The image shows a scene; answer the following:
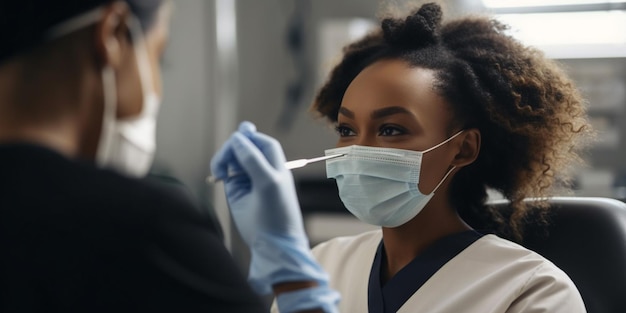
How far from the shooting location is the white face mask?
72 centimetres

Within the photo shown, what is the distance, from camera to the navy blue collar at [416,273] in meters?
1.28

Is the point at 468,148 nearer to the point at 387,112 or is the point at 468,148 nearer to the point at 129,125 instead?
the point at 387,112

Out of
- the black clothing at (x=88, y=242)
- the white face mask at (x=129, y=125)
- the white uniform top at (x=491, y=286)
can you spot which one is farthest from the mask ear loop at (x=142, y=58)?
the white uniform top at (x=491, y=286)

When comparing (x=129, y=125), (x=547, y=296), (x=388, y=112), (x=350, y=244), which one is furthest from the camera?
(x=350, y=244)

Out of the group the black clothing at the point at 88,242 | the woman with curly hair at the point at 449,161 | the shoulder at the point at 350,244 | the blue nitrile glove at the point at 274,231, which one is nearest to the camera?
the black clothing at the point at 88,242

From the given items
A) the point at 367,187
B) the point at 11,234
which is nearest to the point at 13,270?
the point at 11,234

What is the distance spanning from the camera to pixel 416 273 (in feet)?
4.23

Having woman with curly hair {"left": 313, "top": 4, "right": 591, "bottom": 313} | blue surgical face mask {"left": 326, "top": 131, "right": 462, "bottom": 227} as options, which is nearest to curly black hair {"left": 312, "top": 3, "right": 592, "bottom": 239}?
woman with curly hair {"left": 313, "top": 4, "right": 591, "bottom": 313}

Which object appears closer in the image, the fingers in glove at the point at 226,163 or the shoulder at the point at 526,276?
the fingers in glove at the point at 226,163

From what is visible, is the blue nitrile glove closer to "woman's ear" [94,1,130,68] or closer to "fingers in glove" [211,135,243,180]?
"fingers in glove" [211,135,243,180]

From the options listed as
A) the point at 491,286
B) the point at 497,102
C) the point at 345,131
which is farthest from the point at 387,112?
the point at 491,286

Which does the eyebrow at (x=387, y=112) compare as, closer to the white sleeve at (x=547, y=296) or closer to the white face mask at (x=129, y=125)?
the white sleeve at (x=547, y=296)

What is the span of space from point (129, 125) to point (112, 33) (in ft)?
0.36

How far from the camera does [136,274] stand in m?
0.66
